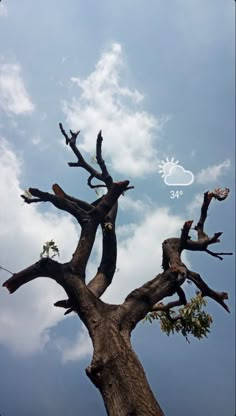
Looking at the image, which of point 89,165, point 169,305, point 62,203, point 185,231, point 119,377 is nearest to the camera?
point 119,377

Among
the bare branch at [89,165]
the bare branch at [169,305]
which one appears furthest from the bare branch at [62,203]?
the bare branch at [169,305]

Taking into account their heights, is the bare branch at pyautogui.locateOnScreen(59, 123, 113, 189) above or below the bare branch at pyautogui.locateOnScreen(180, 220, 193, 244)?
above

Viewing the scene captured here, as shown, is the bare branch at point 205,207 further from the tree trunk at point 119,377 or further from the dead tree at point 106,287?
the tree trunk at point 119,377

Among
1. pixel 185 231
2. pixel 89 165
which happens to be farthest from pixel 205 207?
pixel 89 165

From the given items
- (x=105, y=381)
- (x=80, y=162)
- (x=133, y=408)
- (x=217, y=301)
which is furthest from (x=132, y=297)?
(x=80, y=162)

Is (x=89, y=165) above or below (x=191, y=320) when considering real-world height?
above

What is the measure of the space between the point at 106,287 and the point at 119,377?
3.15 metres

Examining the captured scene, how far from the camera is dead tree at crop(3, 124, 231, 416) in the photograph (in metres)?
5.25

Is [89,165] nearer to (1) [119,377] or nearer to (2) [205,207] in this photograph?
(2) [205,207]

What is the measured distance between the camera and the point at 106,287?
837 centimetres

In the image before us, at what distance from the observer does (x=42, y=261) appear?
7.42 metres

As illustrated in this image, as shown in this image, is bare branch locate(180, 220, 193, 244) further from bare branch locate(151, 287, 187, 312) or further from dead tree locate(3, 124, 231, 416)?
bare branch locate(151, 287, 187, 312)

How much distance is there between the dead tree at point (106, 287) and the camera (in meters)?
5.25

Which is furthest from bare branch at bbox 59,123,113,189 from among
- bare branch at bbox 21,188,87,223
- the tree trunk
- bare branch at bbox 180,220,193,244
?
the tree trunk
